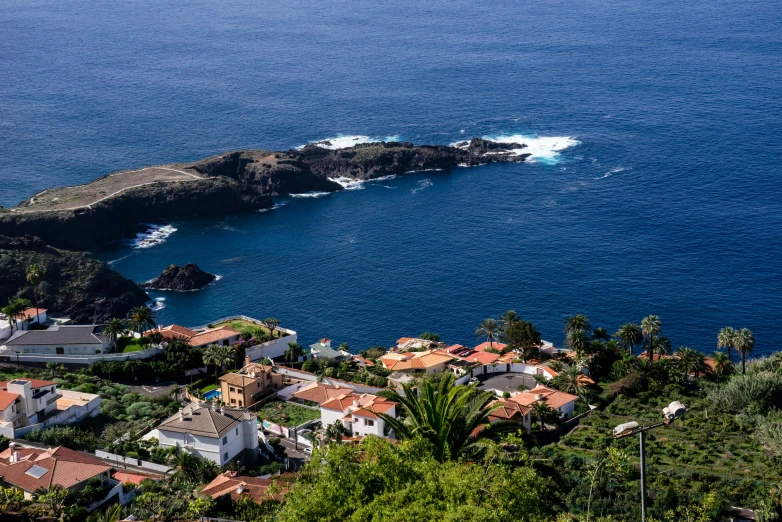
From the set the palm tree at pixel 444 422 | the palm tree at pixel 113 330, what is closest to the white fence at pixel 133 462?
the palm tree at pixel 113 330

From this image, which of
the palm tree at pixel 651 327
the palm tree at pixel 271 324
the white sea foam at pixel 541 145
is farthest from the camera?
the white sea foam at pixel 541 145

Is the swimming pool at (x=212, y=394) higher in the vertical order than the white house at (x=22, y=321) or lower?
lower

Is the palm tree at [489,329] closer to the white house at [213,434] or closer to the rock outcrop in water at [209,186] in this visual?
the white house at [213,434]

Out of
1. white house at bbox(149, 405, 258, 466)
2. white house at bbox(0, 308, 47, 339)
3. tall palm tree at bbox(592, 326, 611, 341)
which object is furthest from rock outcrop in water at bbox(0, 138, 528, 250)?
white house at bbox(149, 405, 258, 466)

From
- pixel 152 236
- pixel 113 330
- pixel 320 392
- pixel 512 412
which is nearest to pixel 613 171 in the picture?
Answer: pixel 152 236

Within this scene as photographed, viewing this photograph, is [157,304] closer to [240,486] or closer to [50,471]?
[50,471]

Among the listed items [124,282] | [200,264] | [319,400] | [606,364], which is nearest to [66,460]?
[319,400]
